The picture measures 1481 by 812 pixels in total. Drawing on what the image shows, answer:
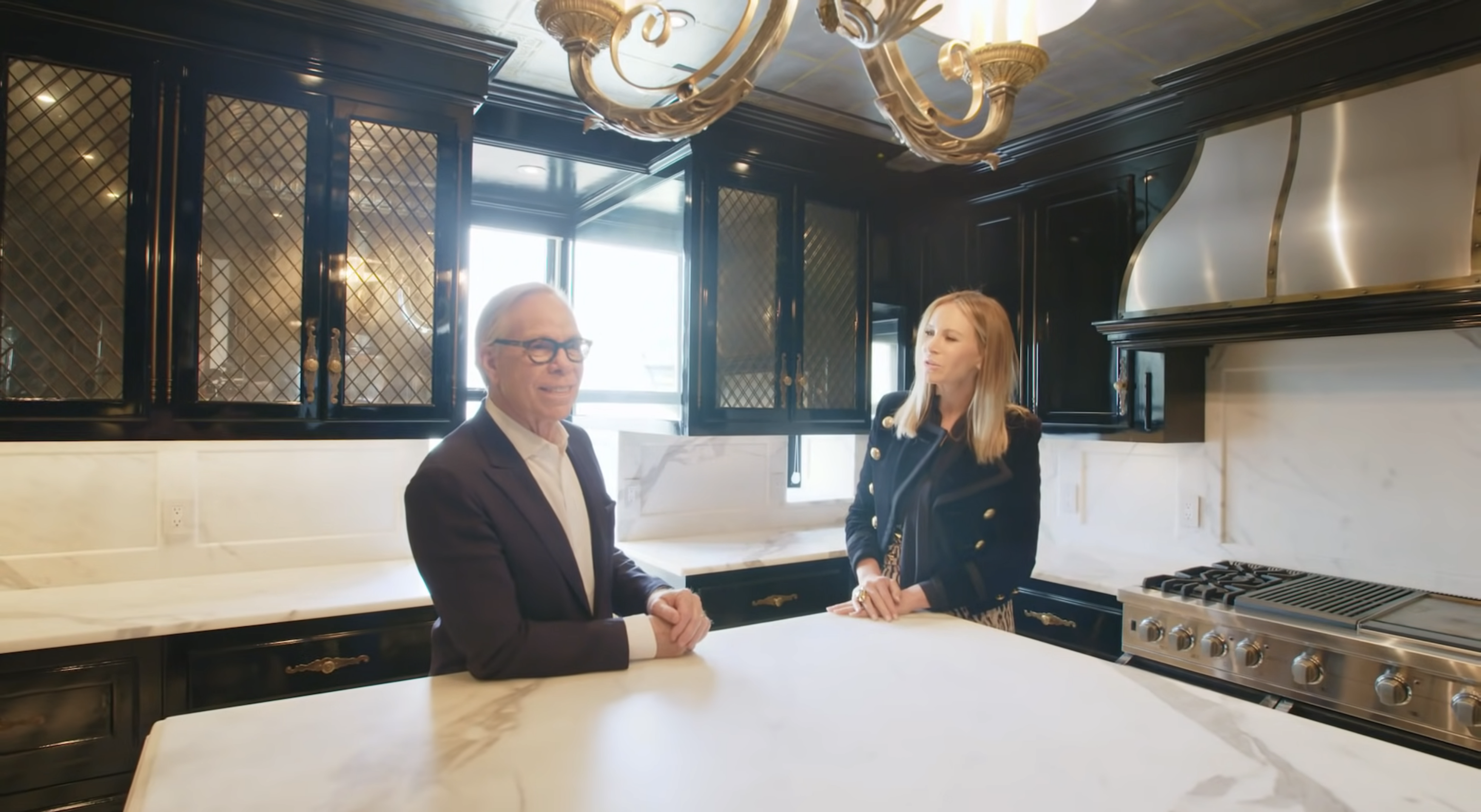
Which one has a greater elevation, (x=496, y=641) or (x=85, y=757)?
(x=496, y=641)

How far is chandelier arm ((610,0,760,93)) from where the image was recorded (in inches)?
39.0

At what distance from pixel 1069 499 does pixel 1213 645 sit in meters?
1.04

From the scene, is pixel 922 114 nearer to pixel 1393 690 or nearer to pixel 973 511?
pixel 973 511

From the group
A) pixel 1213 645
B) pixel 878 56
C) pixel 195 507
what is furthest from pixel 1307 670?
pixel 195 507

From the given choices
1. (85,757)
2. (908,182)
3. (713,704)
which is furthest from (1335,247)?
(85,757)

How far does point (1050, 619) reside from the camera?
2623 millimetres

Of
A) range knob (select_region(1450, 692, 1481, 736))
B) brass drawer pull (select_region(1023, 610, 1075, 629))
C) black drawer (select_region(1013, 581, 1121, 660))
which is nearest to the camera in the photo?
range knob (select_region(1450, 692, 1481, 736))

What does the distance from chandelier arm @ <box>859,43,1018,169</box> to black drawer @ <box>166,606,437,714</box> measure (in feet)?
6.03

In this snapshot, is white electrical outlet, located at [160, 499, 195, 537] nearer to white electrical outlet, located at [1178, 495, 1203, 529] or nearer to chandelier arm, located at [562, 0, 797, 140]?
chandelier arm, located at [562, 0, 797, 140]

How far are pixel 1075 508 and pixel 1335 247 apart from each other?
4.58ft

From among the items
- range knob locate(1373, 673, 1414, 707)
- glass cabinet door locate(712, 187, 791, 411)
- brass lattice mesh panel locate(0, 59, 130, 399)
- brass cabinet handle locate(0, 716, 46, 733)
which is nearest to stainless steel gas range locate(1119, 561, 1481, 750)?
range knob locate(1373, 673, 1414, 707)

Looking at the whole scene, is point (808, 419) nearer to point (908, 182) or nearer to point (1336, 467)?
point (908, 182)

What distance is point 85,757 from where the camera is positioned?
1816 mm

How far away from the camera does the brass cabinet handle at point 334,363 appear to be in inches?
88.0
